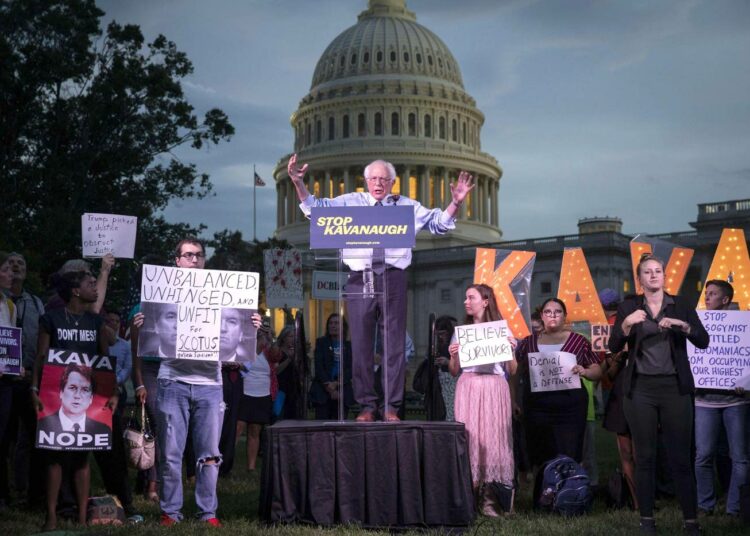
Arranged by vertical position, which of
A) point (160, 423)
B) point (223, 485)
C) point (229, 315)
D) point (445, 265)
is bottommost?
point (223, 485)

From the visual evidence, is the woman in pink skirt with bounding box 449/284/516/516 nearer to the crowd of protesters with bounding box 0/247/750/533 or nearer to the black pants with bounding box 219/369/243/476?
the crowd of protesters with bounding box 0/247/750/533

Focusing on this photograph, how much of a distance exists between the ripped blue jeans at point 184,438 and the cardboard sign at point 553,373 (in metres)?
3.09

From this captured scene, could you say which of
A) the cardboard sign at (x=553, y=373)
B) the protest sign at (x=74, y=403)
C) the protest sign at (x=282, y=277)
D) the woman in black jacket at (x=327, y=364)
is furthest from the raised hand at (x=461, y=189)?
the protest sign at (x=282, y=277)

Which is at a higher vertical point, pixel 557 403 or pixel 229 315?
pixel 229 315

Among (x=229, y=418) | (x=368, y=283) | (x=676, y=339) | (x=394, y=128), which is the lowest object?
(x=229, y=418)

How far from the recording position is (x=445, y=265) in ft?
282

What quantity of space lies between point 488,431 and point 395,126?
95.5m

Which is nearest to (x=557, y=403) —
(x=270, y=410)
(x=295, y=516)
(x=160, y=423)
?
(x=295, y=516)

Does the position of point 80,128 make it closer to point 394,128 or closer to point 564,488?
point 564,488

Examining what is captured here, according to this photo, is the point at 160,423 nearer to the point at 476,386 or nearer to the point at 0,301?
the point at 0,301

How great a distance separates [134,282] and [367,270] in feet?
9.17

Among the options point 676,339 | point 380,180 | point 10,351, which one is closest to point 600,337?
point 676,339

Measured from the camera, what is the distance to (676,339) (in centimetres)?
793

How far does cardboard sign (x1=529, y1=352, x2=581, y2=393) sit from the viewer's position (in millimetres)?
9680
